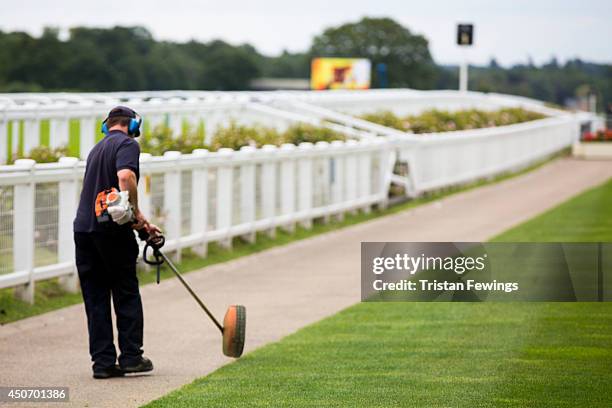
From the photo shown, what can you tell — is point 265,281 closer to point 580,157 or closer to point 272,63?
point 580,157

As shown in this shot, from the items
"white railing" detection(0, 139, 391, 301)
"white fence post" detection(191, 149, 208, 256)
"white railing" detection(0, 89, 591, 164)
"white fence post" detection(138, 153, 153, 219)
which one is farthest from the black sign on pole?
"white fence post" detection(138, 153, 153, 219)

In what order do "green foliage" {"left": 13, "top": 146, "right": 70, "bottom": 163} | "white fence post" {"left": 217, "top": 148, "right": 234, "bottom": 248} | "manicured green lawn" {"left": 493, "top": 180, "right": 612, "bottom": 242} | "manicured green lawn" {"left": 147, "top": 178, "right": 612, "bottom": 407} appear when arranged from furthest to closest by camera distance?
"manicured green lawn" {"left": 493, "top": 180, "right": 612, "bottom": 242} < "white fence post" {"left": 217, "top": 148, "right": 234, "bottom": 248} < "green foliage" {"left": 13, "top": 146, "right": 70, "bottom": 163} < "manicured green lawn" {"left": 147, "top": 178, "right": 612, "bottom": 407}

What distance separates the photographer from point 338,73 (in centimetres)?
9081

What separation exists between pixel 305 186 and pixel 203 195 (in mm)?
3947

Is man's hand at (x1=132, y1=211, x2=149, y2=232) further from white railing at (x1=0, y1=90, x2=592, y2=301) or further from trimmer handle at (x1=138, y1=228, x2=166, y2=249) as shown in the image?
white railing at (x1=0, y1=90, x2=592, y2=301)

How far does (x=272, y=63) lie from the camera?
123312mm

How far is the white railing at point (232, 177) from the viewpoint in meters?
12.4

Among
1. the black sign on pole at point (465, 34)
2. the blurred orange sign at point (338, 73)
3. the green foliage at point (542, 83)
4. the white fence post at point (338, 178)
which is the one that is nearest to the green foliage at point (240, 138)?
the white fence post at point (338, 178)

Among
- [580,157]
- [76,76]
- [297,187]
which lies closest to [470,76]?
[76,76]

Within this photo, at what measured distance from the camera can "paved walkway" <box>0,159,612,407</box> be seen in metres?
9.18

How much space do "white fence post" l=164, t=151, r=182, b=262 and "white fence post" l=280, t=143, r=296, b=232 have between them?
365cm

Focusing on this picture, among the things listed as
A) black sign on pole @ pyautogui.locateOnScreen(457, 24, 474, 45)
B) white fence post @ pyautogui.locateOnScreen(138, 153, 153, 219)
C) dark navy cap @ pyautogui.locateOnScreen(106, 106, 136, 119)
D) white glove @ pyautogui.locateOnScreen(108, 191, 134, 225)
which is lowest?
white fence post @ pyautogui.locateOnScreen(138, 153, 153, 219)

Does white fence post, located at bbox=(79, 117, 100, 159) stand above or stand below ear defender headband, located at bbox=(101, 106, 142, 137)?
below

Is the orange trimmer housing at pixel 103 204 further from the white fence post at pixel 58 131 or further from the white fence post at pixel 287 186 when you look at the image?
the white fence post at pixel 58 131
